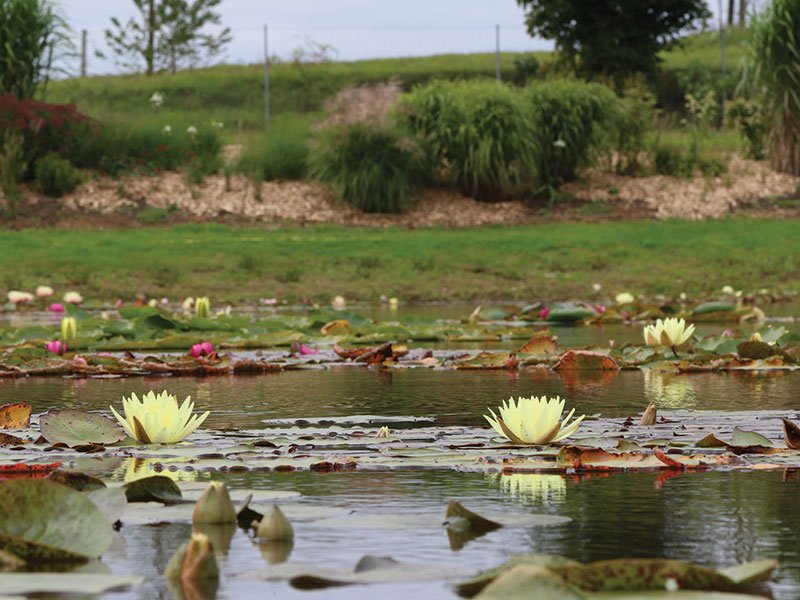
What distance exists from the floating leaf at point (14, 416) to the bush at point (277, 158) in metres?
14.8

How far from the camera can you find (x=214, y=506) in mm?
2312

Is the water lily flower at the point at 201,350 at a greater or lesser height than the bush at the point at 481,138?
lesser

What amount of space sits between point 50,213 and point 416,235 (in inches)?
176

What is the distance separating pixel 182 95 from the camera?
32125 millimetres

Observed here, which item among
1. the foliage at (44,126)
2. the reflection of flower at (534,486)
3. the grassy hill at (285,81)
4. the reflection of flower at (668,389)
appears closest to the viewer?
the reflection of flower at (534,486)

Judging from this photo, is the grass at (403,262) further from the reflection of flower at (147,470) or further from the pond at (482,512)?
the reflection of flower at (147,470)

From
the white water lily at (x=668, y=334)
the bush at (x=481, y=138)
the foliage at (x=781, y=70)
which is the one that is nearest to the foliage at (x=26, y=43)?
the bush at (x=481, y=138)

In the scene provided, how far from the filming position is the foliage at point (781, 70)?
18359mm

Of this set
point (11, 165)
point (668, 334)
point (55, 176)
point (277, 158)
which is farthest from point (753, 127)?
point (668, 334)

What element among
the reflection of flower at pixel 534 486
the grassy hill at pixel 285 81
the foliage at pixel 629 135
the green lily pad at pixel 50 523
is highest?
the grassy hill at pixel 285 81

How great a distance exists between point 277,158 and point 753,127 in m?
6.79

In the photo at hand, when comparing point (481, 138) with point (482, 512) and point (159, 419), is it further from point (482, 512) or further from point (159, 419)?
point (482, 512)

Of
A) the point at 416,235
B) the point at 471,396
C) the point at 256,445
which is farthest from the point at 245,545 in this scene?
the point at 416,235

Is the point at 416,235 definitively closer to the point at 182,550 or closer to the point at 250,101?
the point at 182,550
